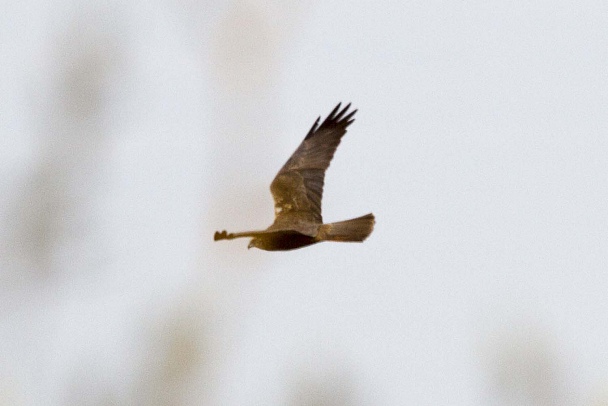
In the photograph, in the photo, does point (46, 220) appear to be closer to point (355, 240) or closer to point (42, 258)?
point (42, 258)

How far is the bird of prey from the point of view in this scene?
7191 mm

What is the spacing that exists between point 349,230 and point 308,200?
127 centimetres

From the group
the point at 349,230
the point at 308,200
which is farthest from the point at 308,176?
the point at 349,230

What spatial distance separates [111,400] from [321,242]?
2.49m

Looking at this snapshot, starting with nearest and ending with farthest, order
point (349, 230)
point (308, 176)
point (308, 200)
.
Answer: point (349, 230), point (308, 200), point (308, 176)

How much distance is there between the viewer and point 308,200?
350 inches

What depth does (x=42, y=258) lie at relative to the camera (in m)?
5.09

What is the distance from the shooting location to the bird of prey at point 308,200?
23.6 feet

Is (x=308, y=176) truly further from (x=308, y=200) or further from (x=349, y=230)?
(x=349, y=230)

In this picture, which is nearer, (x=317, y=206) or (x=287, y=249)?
(x=287, y=249)

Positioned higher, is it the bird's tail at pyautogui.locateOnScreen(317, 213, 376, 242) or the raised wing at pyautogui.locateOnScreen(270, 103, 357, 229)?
the raised wing at pyautogui.locateOnScreen(270, 103, 357, 229)

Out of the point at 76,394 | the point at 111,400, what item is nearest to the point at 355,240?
the point at 111,400

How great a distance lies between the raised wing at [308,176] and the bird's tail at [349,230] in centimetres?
28

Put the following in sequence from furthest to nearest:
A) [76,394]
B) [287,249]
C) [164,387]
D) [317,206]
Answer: [317,206], [287,249], [164,387], [76,394]
